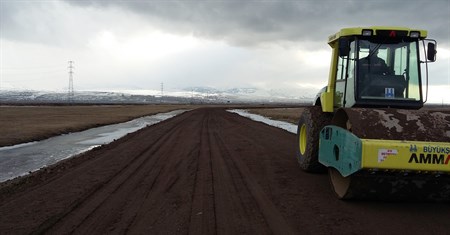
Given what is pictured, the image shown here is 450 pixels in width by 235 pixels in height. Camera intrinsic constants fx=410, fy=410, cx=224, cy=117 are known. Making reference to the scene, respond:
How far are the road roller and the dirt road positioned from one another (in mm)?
526

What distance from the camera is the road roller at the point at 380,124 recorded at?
6605mm

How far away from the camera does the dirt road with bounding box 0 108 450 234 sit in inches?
255

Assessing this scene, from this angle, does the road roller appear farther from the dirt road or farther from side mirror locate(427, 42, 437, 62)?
the dirt road

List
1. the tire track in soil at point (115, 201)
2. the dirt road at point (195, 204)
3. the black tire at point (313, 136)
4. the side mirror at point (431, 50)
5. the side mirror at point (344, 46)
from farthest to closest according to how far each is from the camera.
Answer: the black tire at point (313, 136)
the side mirror at point (344, 46)
the side mirror at point (431, 50)
the tire track in soil at point (115, 201)
the dirt road at point (195, 204)

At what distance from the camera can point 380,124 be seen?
710cm

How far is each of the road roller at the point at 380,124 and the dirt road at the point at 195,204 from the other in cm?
53

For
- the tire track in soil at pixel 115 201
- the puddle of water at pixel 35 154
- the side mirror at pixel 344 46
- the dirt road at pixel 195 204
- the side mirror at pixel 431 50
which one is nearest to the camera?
the dirt road at pixel 195 204

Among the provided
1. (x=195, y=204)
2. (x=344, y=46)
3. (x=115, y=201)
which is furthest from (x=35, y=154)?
(x=344, y=46)

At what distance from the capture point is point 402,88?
847cm

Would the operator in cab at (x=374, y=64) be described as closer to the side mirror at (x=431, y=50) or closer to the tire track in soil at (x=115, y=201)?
the side mirror at (x=431, y=50)

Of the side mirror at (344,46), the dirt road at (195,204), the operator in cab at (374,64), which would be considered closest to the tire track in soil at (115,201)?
the dirt road at (195,204)

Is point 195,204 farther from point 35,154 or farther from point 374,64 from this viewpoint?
point 35,154

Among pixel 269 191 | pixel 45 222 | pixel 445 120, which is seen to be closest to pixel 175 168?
pixel 269 191

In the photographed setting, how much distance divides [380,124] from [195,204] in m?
3.69
